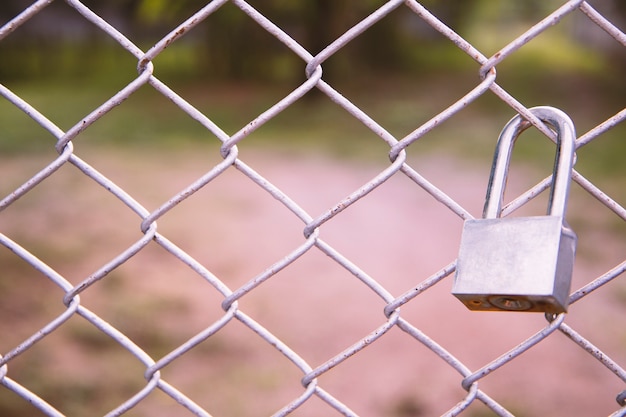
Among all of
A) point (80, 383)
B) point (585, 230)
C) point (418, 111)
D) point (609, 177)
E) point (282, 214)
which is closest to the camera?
point (80, 383)

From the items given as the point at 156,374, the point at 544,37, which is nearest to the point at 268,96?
the point at 156,374

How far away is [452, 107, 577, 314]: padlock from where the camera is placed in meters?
0.67

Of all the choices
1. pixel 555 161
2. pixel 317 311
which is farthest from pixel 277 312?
pixel 555 161

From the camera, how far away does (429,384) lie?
254cm

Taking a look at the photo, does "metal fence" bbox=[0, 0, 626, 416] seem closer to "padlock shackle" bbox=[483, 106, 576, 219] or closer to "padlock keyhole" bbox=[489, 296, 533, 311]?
"padlock shackle" bbox=[483, 106, 576, 219]

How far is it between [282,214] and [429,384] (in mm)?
2507

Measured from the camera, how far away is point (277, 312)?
3.17 m

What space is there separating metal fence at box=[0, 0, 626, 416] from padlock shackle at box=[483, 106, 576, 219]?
2 centimetres

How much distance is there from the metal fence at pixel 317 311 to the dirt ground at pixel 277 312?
0.05 ft

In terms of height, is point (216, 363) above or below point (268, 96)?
below

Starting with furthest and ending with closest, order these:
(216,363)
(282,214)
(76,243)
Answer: (282,214), (76,243), (216,363)

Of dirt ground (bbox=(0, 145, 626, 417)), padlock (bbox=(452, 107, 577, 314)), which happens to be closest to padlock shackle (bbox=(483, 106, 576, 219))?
padlock (bbox=(452, 107, 577, 314))

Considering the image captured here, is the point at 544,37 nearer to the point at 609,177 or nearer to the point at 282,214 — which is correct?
the point at 609,177

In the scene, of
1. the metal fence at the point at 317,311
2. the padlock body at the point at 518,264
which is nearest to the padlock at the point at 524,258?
the padlock body at the point at 518,264
